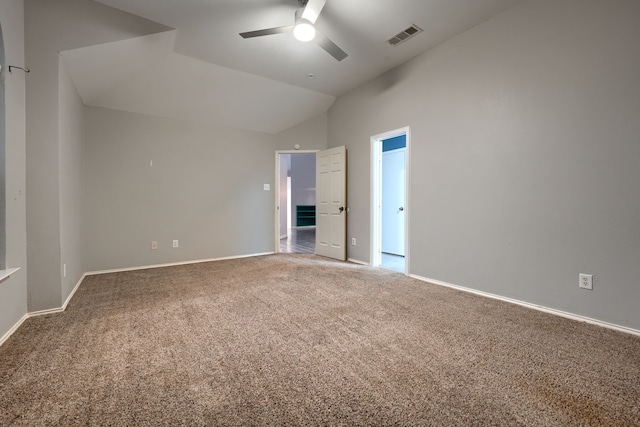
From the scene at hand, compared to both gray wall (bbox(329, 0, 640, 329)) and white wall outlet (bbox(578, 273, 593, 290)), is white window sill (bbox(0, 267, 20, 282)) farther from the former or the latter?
white wall outlet (bbox(578, 273, 593, 290))

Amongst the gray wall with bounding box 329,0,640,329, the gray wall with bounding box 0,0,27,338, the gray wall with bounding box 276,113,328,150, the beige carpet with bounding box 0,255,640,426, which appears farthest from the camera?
the gray wall with bounding box 276,113,328,150

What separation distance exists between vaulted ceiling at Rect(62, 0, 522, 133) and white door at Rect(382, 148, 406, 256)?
1.73m

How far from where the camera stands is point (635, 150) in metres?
2.02

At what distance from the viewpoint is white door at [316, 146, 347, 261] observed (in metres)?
4.80

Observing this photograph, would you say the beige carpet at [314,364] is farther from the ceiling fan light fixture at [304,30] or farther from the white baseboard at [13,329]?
the ceiling fan light fixture at [304,30]

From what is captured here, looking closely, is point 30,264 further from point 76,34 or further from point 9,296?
point 76,34

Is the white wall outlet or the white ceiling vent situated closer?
the white wall outlet

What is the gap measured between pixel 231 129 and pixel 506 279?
15.4ft

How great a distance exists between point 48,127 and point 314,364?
2966 millimetres

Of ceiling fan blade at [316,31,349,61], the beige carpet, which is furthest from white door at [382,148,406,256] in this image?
ceiling fan blade at [316,31,349,61]

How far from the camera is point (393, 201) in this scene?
5.56m

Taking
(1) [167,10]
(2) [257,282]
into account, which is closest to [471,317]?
(2) [257,282]

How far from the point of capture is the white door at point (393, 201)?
539 cm

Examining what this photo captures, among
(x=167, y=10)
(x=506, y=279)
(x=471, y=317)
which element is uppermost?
(x=167, y=10)
